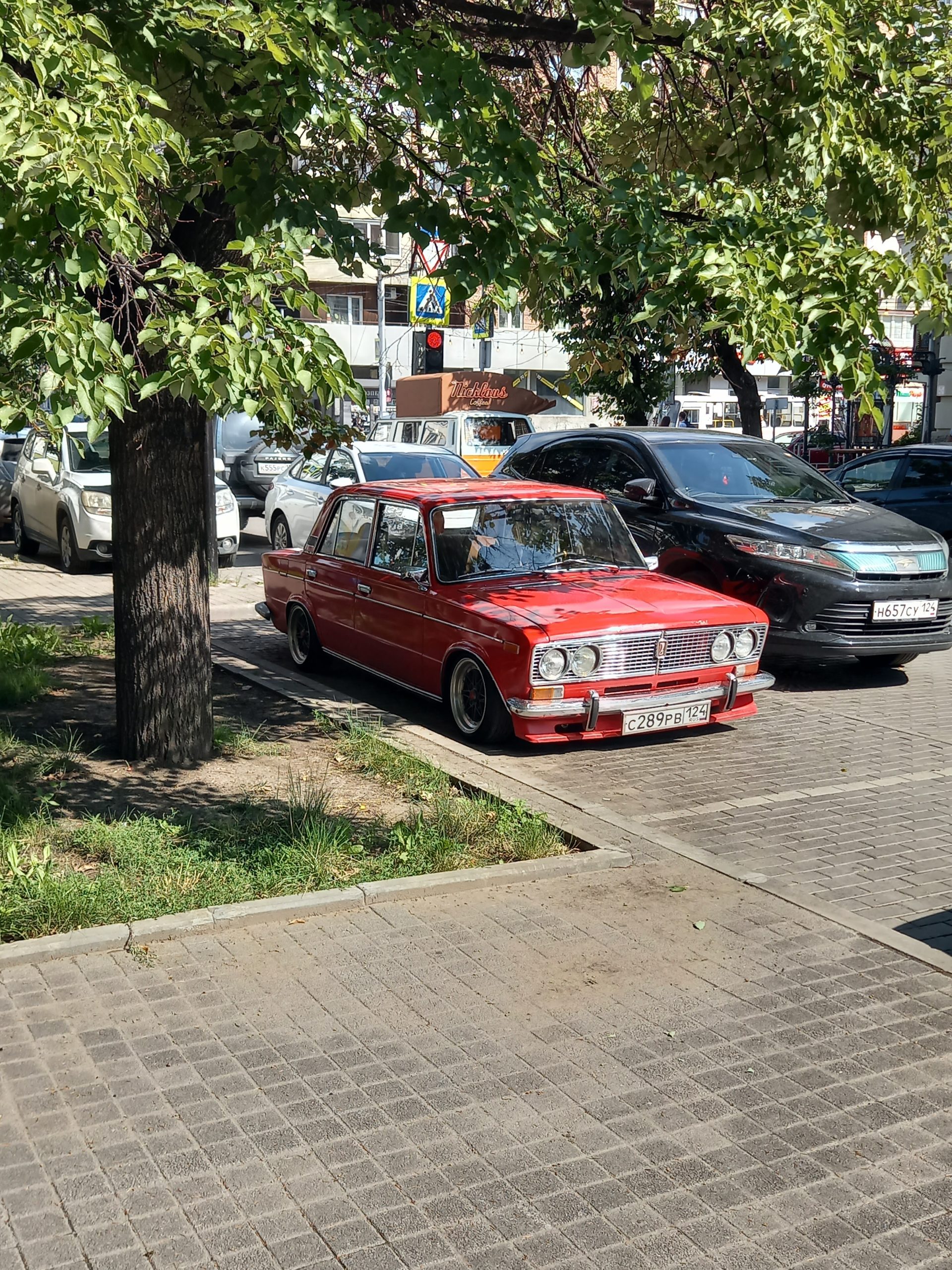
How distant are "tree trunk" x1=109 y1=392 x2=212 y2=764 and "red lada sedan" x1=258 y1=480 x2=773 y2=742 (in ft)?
5.39

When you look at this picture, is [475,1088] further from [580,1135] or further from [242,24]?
[242,24]

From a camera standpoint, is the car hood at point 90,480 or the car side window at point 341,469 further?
the car side window at point 341,469

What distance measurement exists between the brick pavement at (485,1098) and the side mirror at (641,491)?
19.6ft

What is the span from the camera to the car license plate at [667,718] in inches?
320

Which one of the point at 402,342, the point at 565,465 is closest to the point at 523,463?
the point at 565,465

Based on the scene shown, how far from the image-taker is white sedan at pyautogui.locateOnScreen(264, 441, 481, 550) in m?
16.8

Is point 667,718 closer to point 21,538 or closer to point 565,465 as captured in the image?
point 565,465

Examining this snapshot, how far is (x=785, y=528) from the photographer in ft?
35.0

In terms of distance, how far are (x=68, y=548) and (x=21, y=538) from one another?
8.29 feet

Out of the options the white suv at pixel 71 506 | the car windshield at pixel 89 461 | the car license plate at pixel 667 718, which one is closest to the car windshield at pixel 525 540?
the car license plate at pixel 667 718

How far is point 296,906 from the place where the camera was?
5461 millimetres

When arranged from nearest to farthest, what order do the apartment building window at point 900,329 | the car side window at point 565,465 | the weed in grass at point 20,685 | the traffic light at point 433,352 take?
the weed in grass at point 20,685
the car side window at point 565,465
the traffic light at point 433,352
the apartment building window at point 900,329

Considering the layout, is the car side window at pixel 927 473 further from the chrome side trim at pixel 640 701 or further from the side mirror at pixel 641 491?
the chrome side trim at pixel 640 701

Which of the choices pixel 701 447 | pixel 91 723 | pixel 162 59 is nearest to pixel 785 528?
pixel 701 447
